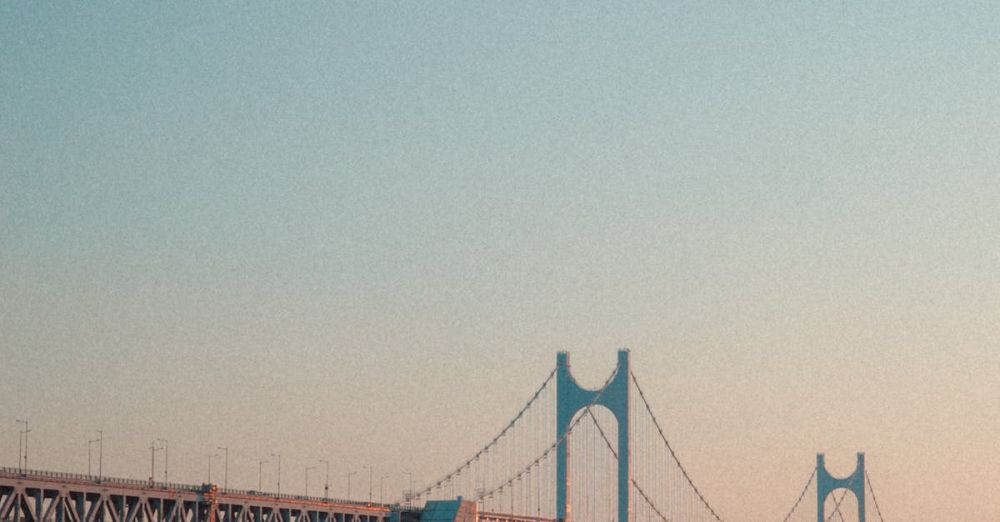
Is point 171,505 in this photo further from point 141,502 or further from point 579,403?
point 579,403

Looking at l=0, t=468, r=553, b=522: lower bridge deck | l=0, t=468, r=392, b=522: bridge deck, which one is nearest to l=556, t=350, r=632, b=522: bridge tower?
l=0, t=468, r=553, b=522: lower bridge deck

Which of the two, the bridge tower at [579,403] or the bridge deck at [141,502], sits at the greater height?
the bridge tower at [579,403]

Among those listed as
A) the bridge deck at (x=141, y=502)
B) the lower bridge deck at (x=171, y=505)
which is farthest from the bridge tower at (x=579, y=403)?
the bridge deck at (x=141, y=502)

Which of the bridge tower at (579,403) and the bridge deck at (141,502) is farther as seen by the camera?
the bridge tower at (579,403)

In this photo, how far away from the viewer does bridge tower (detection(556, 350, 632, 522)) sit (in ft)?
564

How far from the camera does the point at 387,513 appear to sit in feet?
561

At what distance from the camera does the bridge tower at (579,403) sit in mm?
171875

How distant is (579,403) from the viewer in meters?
176

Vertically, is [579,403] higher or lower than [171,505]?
higher

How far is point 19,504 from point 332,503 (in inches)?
1647

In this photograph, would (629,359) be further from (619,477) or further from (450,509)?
(450,509)

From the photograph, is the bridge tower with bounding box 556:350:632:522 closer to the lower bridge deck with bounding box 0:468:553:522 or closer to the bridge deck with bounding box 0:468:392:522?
the lower bridge deck with bounding box 0:468:553:522

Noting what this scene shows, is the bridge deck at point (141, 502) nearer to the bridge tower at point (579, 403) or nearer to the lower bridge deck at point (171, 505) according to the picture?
the lower bridge deck at point (171, 505)

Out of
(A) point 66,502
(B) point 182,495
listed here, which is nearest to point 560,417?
(B) point 182,495
